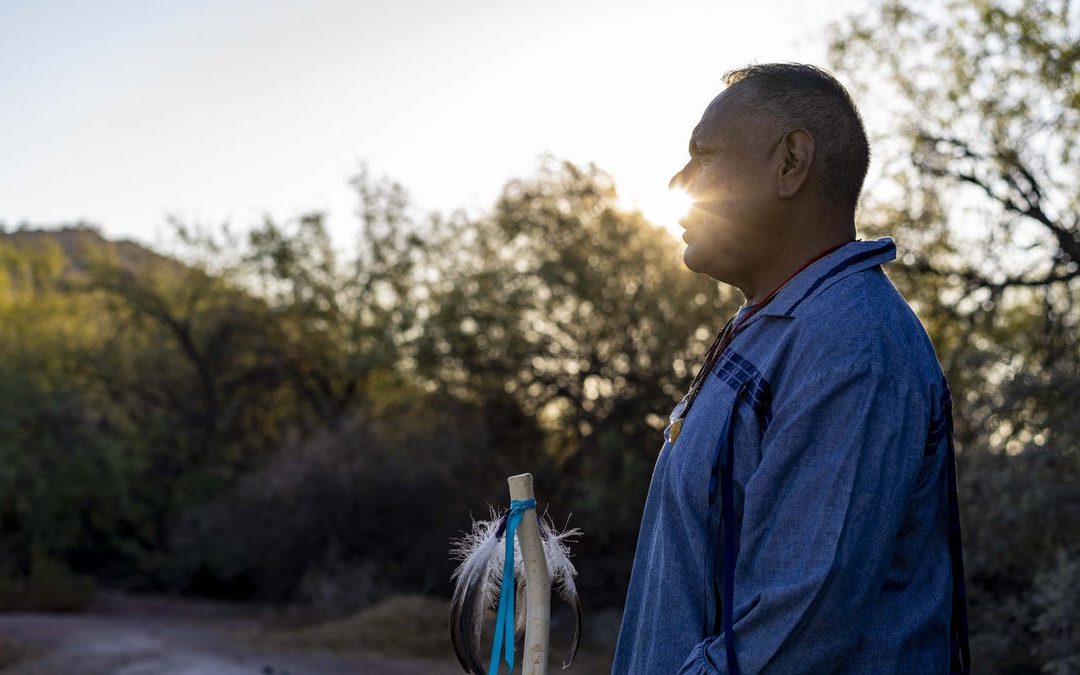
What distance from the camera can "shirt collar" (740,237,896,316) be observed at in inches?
72.6

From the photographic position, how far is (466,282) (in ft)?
60.5

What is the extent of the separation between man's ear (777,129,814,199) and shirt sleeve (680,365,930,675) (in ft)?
1.15

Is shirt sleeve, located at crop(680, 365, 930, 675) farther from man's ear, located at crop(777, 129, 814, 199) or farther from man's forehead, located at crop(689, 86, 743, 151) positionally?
man's forehead, located at crop(689, 86, 743, 151)

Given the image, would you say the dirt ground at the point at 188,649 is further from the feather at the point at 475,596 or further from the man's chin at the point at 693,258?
the man's chin at the point at 693,258

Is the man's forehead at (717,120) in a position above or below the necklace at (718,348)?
above

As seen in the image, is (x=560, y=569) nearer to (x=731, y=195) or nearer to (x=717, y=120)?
(x=731, y=195)

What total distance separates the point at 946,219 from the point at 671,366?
476cm

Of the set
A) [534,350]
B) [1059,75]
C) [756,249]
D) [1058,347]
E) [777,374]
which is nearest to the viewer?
[777,374]

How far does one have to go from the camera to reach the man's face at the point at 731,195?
193 centimetres

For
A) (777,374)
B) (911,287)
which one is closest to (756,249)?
(777,374)

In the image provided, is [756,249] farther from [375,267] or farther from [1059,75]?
[375,267]

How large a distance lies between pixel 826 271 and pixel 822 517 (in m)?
0.43

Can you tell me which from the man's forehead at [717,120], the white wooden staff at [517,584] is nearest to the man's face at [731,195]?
the man's forehead at [717,120]

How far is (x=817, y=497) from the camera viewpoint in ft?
5.36
